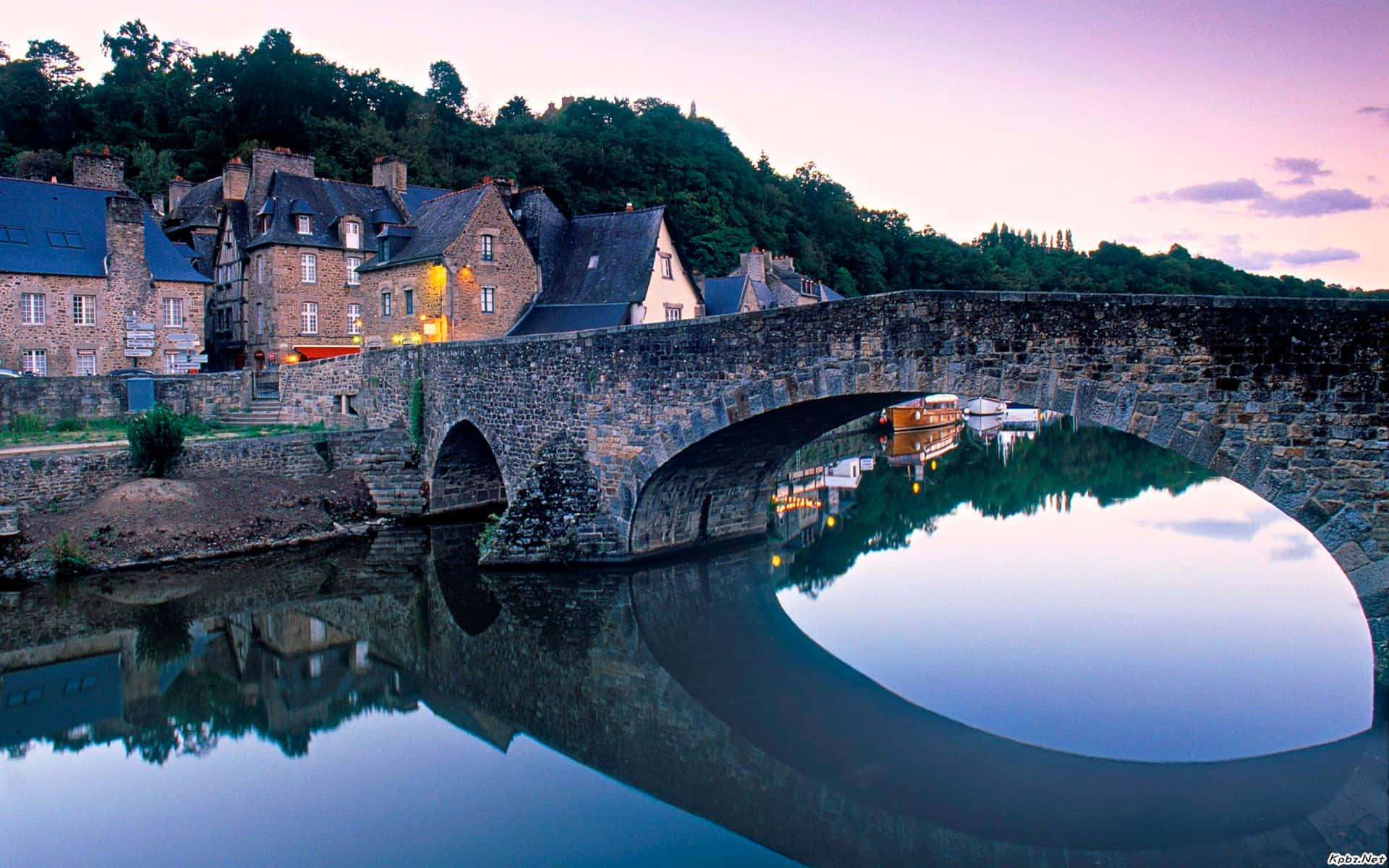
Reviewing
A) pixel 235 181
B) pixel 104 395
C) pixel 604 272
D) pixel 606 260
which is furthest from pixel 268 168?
pixel 604 272

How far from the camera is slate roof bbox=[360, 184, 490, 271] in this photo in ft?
77.0

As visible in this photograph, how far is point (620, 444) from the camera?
522 inches

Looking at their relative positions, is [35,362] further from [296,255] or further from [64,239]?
[296,255]

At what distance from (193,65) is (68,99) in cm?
829

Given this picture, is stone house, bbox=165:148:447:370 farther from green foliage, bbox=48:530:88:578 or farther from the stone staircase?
green foliage, bbox=48:530:88:578

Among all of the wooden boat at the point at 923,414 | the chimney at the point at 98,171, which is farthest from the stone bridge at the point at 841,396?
the wooden boat at the point at 923,414

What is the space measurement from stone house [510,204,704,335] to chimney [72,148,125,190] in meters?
13.5

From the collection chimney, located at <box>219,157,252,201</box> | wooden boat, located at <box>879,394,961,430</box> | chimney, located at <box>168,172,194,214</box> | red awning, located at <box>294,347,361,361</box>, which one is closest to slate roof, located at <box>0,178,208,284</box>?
red awning, located at <box>294,347,361,361</box>

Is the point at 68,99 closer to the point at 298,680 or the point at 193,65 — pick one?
the point at 193,65

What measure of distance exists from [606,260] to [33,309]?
14.6 meters

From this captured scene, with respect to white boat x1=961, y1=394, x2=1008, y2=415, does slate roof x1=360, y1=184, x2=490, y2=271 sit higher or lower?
higher

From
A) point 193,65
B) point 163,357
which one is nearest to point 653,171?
point 193,65

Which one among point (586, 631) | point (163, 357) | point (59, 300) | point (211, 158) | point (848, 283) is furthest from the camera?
point (848, 283)

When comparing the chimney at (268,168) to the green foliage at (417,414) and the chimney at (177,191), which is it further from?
the green foliage at (417,414)
